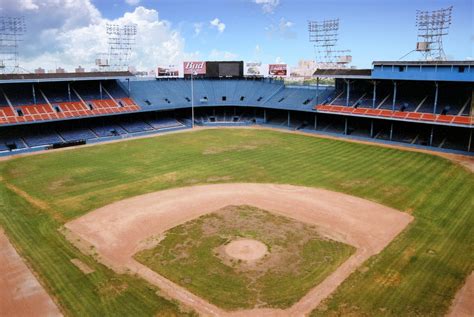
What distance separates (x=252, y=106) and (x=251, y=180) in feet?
116

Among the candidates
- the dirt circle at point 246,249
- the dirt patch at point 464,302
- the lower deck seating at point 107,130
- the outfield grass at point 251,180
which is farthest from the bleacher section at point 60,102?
the dirt patch at point 464,302

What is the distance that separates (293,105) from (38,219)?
47824mm

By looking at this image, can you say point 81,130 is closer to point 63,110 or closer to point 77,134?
point 77,134

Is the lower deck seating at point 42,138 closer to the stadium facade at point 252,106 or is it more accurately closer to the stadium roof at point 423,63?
the stadium facade at point 252,106

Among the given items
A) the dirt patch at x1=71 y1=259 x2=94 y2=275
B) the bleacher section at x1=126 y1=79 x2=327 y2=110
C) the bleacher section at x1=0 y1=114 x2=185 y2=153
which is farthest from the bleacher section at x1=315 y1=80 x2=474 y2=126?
the dirt patch at x1=71 y1=259 x2=94 y2=275

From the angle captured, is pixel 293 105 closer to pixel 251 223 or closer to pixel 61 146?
pixel 61 146

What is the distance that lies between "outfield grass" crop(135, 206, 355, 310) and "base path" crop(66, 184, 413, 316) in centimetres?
55

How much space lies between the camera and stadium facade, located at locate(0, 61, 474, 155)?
5025 cm

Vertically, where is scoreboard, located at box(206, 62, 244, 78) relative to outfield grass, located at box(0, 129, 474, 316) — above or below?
above

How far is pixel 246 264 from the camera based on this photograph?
2112 cm

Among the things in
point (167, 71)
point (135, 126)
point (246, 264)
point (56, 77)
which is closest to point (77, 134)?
point (56, 77)

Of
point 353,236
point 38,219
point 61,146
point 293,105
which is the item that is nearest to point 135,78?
point 61,146

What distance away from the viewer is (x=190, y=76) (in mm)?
79938

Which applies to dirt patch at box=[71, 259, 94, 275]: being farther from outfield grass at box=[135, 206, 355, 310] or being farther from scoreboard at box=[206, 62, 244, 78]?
scoreboard at box=[206, 62, 244, 78]
